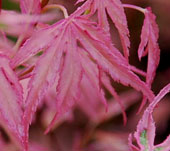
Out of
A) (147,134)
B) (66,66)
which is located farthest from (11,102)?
(147,134)

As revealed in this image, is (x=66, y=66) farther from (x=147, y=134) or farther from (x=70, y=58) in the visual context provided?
(x=147, y=134)

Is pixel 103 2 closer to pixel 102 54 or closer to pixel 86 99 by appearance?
pixel 102 54

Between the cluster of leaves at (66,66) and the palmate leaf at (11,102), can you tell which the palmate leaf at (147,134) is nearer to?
the cluster of leaves at (66,66)

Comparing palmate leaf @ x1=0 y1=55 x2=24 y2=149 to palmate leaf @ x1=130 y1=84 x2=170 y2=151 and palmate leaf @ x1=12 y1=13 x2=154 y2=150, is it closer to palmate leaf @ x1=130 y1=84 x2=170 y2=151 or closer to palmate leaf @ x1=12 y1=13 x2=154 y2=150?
palmate leaf @ x1=12 y1=13 x2=154 y2=150

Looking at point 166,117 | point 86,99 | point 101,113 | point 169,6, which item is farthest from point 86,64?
point 169,6

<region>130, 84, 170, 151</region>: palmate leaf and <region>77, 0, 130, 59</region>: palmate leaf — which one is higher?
<region>77, 0, 130, 59</region>: palmate leaf

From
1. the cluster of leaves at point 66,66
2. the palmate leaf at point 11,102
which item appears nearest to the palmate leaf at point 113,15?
the cluster of leaves at point 66,66

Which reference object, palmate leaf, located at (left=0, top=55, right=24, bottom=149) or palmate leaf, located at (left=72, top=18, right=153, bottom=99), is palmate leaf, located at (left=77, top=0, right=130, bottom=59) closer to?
palmate leaf, located at (left=72, top=18, right=153, bottom=99)

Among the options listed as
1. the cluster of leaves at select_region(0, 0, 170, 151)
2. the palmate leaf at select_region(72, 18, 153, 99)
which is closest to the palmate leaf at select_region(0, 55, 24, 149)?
the cluster of leaves at select_region(0, 0, 170, 151)
